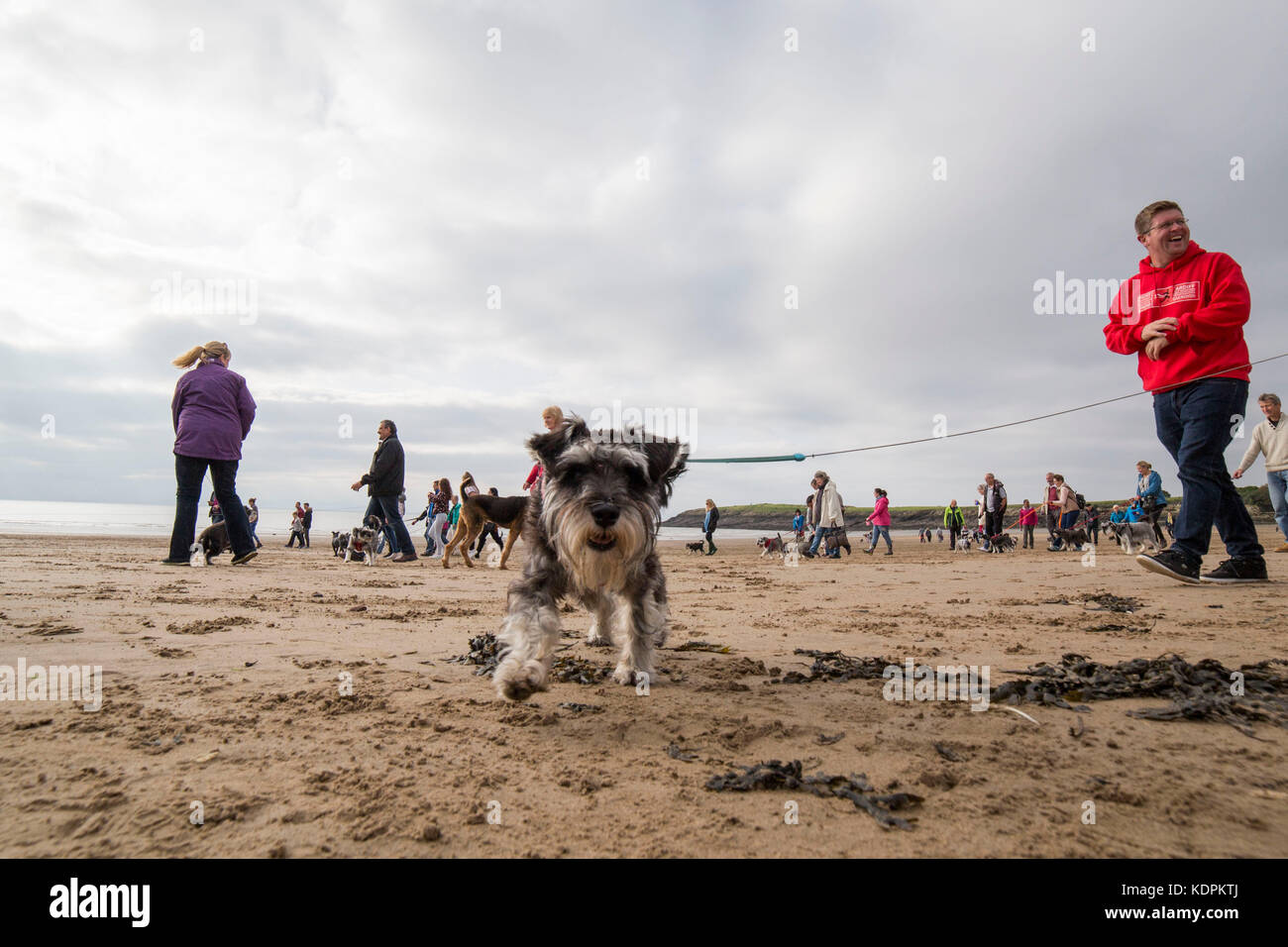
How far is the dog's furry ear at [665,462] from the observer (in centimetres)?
451

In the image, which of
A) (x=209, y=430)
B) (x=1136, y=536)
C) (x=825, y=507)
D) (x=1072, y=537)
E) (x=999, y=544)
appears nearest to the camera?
(x=209, y=430)

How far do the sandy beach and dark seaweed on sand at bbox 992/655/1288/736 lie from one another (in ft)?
0.25

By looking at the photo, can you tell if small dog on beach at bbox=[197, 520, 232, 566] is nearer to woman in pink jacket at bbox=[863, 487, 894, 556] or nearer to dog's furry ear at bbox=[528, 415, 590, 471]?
dog's furry ear at bbox=[528, 415, 590, 471]

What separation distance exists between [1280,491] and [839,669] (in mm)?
12909

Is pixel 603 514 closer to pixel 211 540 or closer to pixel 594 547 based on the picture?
pixel 594 547

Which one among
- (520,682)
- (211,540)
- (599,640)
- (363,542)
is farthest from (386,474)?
(520,682)

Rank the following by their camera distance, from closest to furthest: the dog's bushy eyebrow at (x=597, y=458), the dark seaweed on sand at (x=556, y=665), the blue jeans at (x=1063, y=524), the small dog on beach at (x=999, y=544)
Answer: the dark seaweed on sand at (x=556, y=665) → the dog's bushy eyebrow at (x=597, y=458) → the small dog on beach at (x=999, y=544) → the blue jeans at (x=1063, y=524)

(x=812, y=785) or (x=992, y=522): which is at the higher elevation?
(x=992, y=522)

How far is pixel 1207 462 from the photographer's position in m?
6.25

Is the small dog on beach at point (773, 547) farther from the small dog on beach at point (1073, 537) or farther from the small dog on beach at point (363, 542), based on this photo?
the small dog on beach at point (363, 542)

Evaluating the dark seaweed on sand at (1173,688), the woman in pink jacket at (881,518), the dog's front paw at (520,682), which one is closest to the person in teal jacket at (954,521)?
the woman in pink jacket at (881,518)

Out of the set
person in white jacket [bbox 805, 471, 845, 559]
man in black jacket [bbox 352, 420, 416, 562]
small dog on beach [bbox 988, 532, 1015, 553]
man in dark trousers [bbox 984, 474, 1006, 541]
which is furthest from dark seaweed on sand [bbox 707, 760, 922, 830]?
small dog on beach [bbox 988, 532, 1015, 553]

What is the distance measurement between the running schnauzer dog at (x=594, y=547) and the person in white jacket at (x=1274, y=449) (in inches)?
467

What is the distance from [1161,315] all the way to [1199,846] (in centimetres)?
675
